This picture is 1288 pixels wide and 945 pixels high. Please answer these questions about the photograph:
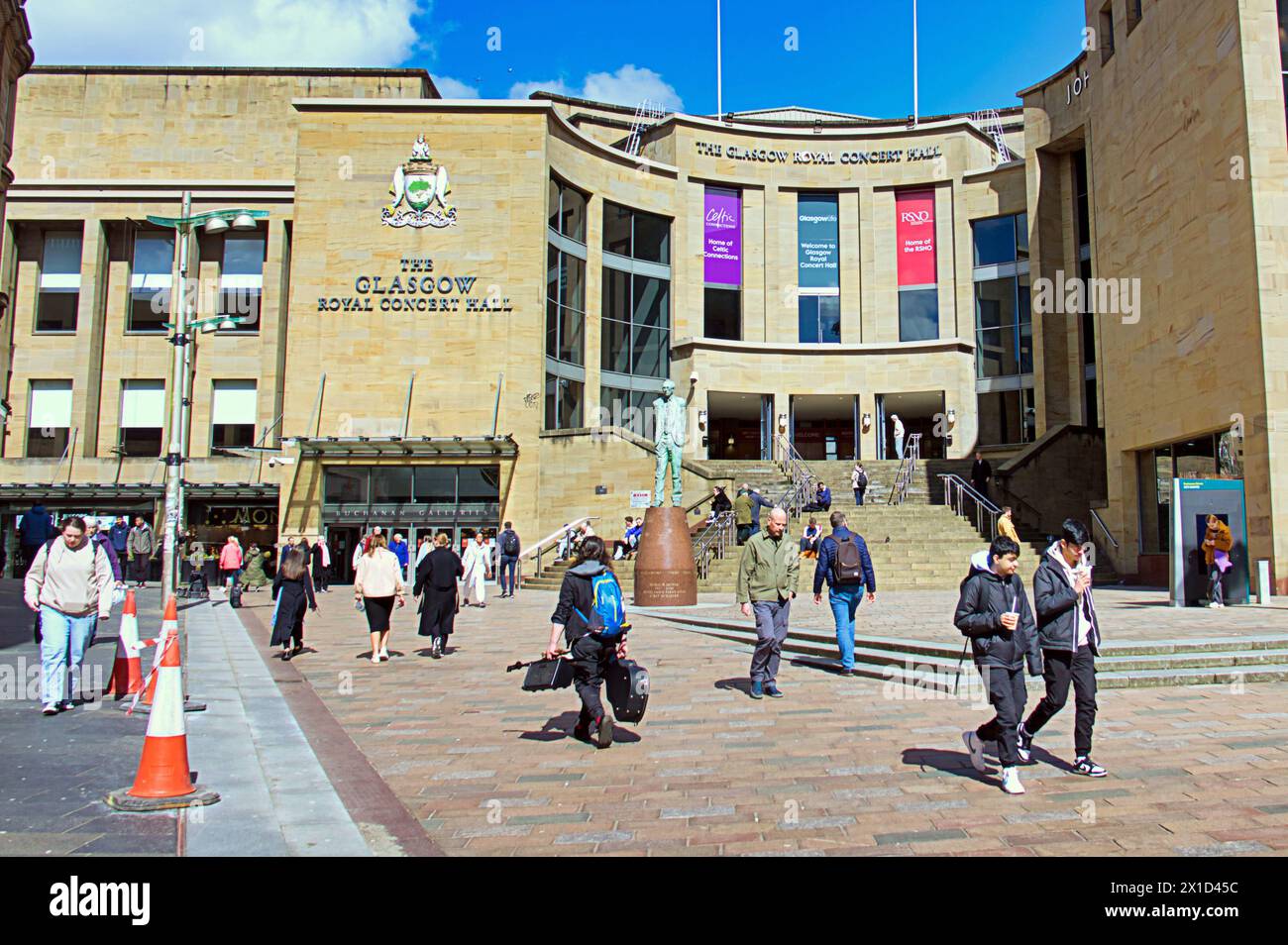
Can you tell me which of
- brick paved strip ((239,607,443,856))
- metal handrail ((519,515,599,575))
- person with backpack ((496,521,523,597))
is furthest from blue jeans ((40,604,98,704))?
metal handrail ((519,515,599,575))

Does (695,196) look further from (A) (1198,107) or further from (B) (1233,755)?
(B) (1233,755)

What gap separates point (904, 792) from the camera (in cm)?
572

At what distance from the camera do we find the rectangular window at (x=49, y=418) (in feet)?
116

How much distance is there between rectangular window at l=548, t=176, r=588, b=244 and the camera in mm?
34594

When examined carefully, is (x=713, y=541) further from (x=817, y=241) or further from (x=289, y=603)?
(x=817, y=241)

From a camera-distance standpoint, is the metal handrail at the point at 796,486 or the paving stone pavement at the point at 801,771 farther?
the metal handrail at the point at 796,486

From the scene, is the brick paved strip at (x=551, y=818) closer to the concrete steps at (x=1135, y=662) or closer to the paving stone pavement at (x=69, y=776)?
the paving stone pavement at (x=69, y=776)

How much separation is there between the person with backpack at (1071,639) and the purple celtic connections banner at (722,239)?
111 ft

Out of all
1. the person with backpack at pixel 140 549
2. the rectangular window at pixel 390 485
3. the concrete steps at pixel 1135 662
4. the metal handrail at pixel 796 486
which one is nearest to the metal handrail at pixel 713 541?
the metal handrail at pixel 796 486

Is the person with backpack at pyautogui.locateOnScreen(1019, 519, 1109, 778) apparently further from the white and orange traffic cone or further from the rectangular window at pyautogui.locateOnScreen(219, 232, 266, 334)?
the rectangular window at pyautogui.locateOnScreen(219, 232, 266, 334)

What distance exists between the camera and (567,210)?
3556 cm

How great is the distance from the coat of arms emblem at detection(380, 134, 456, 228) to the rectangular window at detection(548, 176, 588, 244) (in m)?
3.71
